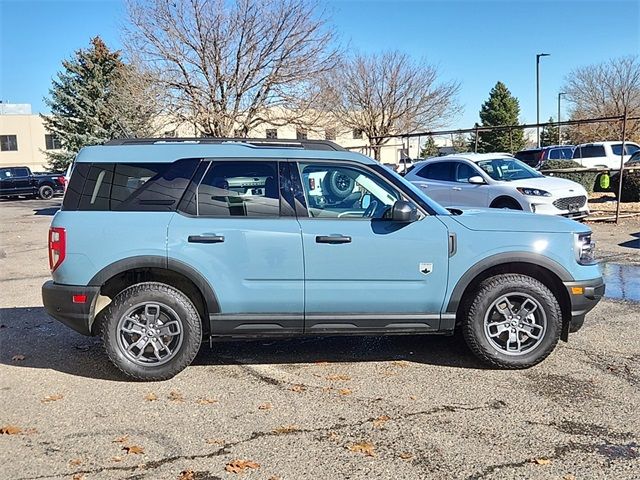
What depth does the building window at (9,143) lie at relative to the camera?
5256 centimetres

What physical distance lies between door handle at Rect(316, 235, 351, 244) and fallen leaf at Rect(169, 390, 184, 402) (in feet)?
5.15

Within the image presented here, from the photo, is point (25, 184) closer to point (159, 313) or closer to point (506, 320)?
point (159, 313)

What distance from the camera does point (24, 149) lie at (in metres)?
53.0

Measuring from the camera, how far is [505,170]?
12.4 meters

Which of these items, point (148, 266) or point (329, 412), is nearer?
point (329, 412)

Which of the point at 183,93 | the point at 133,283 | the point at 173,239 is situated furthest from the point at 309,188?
the point at 183,93

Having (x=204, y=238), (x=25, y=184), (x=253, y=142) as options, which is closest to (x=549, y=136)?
(x=25, y=184)

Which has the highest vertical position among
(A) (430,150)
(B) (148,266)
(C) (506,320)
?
(A) (430,150)

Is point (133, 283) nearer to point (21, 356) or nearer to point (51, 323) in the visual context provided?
point (21, 356)

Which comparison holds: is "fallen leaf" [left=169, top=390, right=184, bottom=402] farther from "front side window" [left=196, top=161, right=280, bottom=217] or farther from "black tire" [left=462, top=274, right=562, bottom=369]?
"black tire" [left=462, top=274, right=562, bottom=369]

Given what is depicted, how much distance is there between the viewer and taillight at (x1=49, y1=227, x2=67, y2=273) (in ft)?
15.0

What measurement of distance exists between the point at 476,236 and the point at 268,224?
168cm

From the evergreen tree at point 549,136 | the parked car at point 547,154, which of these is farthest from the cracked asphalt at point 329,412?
the evergreen tree at point 549,136

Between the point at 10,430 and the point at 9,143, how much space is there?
2214 inches
